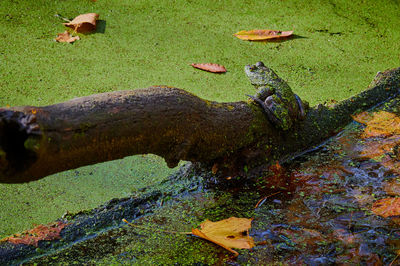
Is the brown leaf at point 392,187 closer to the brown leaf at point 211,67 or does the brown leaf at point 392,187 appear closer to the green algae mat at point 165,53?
the green algae mat at point 165,53

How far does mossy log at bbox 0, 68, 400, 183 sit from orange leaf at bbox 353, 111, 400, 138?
0.21 meters

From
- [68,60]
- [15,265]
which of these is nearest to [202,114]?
[15,265]

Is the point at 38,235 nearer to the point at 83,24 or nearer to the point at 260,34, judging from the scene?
the point at 83,24

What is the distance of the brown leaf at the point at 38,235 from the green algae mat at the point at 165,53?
0.76 feet

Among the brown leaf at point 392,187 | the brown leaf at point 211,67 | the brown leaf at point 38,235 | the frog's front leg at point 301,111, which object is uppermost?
the frog's front leg at point 301,111

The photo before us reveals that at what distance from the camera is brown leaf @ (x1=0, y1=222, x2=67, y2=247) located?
1345mm

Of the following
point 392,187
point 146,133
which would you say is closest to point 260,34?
point 392,187

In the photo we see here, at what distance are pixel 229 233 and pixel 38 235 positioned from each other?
23.6 inches

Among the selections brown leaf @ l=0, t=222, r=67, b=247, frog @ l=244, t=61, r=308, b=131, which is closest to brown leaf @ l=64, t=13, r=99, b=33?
frog @ l=244, t=61, r=308, b=131

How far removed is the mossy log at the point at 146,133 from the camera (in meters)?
1.04

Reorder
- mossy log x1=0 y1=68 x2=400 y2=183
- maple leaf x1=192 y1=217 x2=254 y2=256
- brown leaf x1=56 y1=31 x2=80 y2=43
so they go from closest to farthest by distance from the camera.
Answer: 1. mossy log x1=0 y1=68 x2=400 y2=183
2. maple leaf x1=192 y1=217 x2=254 y2=256
3. brown leaf x1=56 y1=31 x2=80 y2=43

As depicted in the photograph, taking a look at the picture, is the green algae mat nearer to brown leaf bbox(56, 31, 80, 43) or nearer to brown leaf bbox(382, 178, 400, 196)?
brown leaf bbox(56, 31, 80, 43)

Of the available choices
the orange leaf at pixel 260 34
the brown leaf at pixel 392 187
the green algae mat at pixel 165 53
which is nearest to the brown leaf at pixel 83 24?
the green algae mat at pixel 165 53

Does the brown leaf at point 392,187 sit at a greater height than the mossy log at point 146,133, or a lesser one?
lesser
